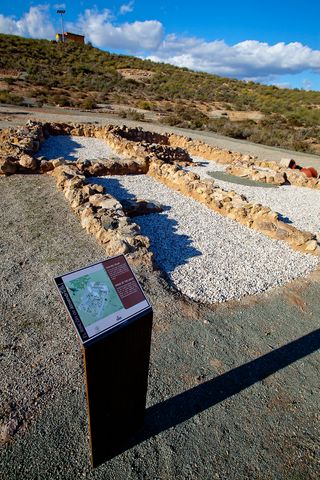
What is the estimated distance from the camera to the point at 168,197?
9.83m

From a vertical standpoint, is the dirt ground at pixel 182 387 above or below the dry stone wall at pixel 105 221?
below

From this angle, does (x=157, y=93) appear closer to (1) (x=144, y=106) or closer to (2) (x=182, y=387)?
(1) (x=144, y=106)

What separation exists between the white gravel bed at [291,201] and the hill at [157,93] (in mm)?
12505

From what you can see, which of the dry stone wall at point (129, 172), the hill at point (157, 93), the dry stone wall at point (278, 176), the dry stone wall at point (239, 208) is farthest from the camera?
the hill at point (157, 93)

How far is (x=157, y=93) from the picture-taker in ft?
135

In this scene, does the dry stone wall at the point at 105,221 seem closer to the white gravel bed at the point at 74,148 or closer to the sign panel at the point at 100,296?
the sign panel at the point at 100,296

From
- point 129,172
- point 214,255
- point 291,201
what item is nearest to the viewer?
point 214,255

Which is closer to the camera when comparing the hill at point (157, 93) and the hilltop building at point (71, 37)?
the hill at point (157, 93)

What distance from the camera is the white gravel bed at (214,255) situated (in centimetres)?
541

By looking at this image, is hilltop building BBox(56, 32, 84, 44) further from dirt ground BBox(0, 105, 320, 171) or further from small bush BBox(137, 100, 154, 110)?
dirt ground BBox(0, 105, 320, 171)

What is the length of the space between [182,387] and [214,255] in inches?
134

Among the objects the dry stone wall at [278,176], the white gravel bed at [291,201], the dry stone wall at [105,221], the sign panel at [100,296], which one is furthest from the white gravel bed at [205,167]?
the sign panel at [100,296]

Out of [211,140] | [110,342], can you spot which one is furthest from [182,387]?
[211,140]

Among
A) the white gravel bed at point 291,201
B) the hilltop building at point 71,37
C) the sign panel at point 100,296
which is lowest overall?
the white gravel bed at point 291,201
